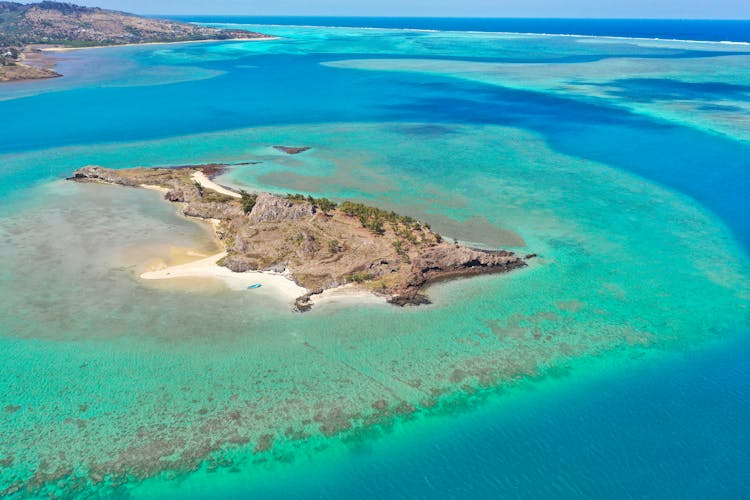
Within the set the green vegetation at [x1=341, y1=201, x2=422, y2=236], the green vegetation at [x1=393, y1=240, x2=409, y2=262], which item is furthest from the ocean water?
the green vegetation at [x1=393, y1=240, x2=409, y2=262]

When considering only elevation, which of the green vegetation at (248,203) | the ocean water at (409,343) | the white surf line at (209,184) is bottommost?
the ocean water at (409,343)

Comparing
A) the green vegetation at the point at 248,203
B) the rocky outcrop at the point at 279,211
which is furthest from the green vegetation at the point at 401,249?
the green vegetation at the point at 248,203

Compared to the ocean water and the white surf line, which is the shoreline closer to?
the ocean water

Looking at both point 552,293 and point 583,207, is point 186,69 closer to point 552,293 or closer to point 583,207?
point 583,207

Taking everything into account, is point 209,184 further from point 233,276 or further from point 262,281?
point 262,281

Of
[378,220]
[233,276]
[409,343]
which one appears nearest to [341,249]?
[378,220]

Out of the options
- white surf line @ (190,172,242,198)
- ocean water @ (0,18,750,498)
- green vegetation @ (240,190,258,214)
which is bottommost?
ocean water @ (0,18,750,498)

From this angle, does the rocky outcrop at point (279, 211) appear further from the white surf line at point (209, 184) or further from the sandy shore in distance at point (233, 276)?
the white surf line at point (209, 184)
